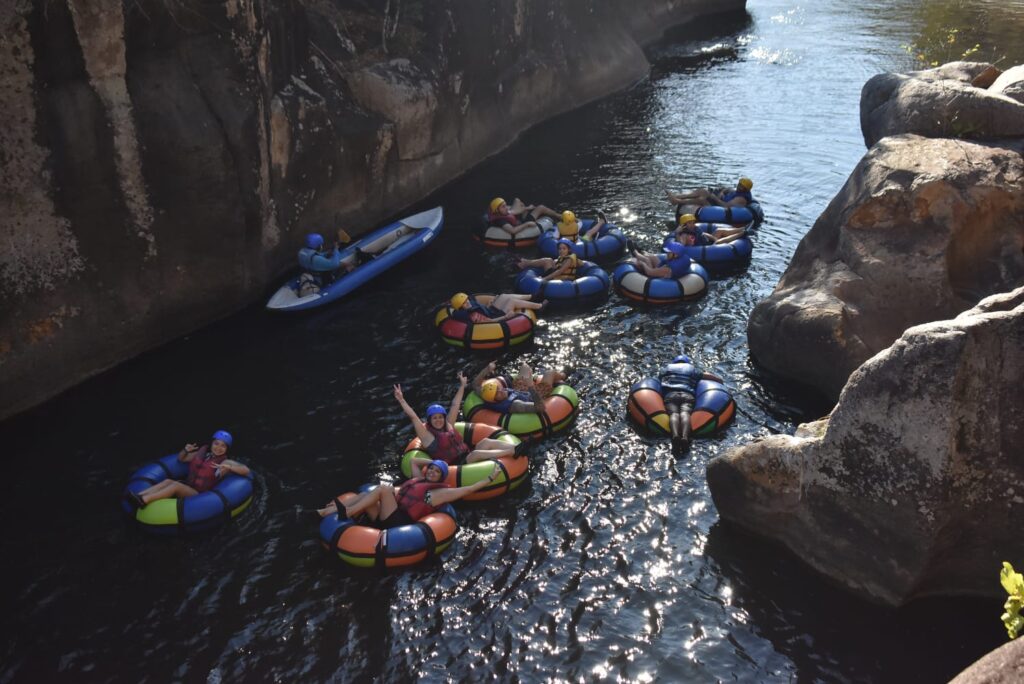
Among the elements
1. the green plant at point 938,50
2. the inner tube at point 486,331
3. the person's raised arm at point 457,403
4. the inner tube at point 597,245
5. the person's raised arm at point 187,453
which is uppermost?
the person's raised arm at point 187,453

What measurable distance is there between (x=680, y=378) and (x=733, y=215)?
325 inches

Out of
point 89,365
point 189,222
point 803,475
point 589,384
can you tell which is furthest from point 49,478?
point 803,475

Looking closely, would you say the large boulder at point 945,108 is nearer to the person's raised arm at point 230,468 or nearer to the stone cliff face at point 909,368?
the stone cliff face at point 909,368

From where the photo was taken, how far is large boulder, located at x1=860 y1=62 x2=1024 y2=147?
16.9 m

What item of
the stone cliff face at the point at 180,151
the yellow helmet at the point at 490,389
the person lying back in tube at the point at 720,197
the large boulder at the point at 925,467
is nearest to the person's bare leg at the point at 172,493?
the stone cliff face at the point at 180,151

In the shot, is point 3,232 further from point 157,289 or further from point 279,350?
point 279,350

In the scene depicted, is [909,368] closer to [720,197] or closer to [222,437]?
[222,437]

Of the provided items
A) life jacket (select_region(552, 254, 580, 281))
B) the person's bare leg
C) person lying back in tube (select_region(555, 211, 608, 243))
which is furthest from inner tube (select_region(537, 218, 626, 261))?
the person's bare leg

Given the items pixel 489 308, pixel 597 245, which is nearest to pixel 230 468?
pixel 489 308

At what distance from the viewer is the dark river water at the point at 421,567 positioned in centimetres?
1063

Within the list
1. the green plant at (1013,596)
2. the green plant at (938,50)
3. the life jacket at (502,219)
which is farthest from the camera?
the green plant at (938,50)

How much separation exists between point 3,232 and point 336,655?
29.4 feet

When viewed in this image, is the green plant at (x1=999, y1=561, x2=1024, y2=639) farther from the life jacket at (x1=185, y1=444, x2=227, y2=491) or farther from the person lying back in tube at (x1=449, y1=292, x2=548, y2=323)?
the person lying back in tube at (x1=449, y1=292, x2=548, y2=323)

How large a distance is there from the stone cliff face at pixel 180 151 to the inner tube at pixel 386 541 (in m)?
6.81
